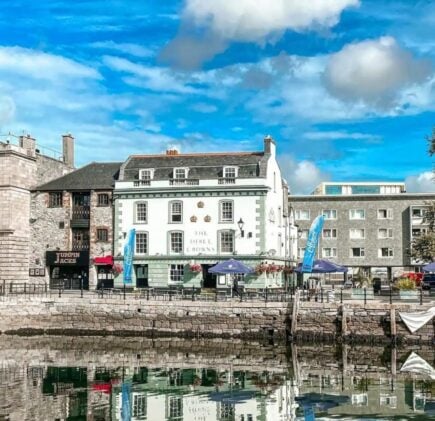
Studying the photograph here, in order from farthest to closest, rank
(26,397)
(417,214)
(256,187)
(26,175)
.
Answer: (417,214)
(26,175)
(256,187)
(26,397)

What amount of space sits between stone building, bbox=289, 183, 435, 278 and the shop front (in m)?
25.8

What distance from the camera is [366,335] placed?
39094 mm

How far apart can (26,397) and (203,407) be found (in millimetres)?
6639

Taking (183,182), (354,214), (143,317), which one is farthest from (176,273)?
(354,214)

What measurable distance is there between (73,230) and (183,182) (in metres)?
9.52

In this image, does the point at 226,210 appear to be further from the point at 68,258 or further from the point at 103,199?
the point at 68,258

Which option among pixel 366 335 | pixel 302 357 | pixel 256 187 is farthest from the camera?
pixel 256 187

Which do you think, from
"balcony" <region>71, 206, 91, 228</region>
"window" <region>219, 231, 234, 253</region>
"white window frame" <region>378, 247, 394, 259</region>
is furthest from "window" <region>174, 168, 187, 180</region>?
"white window frame" <region>378, 247, 394, 259</region>

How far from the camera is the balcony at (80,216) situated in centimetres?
5506

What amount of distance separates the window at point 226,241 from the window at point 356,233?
87.9ft

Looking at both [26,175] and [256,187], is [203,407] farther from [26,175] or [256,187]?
[26,175]

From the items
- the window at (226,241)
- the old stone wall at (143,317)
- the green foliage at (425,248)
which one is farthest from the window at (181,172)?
the green foliage at (425,248)

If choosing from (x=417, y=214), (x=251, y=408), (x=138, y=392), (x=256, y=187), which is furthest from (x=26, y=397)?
(x=417, y=214)

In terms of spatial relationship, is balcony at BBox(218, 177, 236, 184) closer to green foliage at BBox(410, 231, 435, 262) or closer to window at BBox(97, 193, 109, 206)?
window at BBox(97, 193, 109, 206)
